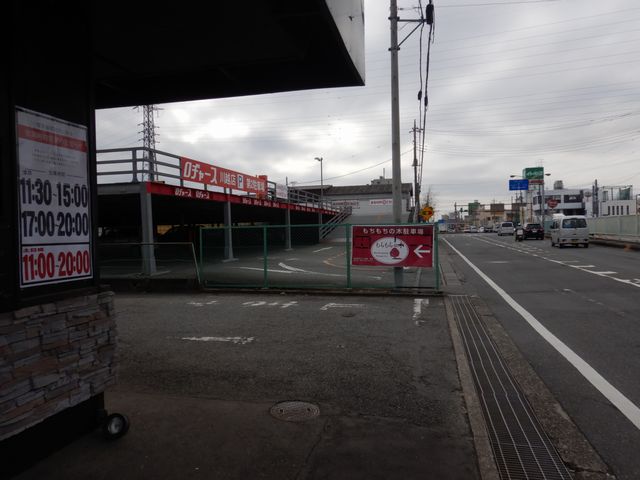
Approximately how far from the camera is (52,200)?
10.8 feet

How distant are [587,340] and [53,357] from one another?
6.80 meters

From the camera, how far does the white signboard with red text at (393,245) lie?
35.0ft

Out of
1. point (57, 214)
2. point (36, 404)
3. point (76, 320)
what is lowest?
point (36, 404)

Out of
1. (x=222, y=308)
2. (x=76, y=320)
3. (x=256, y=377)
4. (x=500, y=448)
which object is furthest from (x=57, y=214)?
(x=222, y=308)

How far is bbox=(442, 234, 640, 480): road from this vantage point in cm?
371

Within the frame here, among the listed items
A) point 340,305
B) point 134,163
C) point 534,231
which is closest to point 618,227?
point 534,231

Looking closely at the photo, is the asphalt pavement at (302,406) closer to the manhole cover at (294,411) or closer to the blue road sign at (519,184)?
the manhole cover at (294,411)

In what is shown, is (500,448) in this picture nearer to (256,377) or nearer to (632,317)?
(256,377)

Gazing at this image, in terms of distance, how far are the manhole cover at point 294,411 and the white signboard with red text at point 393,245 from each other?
22.9 feet

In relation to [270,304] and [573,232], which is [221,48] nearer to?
[270,304]

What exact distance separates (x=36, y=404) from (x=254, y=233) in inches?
1311

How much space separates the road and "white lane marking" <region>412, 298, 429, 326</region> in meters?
1.39

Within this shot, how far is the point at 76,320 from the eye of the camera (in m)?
3.37

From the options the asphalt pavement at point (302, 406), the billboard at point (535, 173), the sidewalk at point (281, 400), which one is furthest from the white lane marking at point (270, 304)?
the billboard at point (535, 173)
